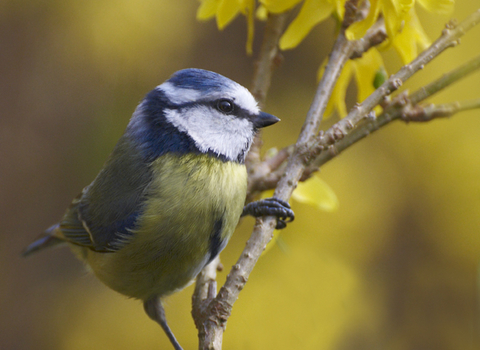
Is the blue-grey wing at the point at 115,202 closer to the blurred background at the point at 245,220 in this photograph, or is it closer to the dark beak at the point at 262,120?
the dark beak at the point at 262,120

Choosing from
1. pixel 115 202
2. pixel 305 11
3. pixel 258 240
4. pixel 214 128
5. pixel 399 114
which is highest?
pixel 305 11

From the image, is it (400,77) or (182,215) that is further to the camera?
(182,215)

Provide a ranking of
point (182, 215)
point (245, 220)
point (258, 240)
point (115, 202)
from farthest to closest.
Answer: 1. point (245, 220)
2. point (115, 202)
3. point (182, 215)
4. point (258, 240)

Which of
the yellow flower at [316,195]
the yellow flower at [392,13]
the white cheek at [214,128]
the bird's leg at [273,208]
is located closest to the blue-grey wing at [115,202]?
the white cheek at [214,128]

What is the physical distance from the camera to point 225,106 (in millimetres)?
920

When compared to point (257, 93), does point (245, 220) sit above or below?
below

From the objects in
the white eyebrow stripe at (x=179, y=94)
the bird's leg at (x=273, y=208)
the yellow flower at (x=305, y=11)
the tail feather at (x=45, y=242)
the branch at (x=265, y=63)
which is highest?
the yellow flower at (x=305, y=11)

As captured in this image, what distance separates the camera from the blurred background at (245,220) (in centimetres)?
172

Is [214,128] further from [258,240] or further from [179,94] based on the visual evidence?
[258,240]

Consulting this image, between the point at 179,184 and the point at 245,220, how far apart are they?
0.87 metres

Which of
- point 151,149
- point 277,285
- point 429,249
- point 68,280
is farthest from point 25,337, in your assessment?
point 429,249

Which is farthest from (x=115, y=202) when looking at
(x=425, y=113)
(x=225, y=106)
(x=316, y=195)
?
(x=425, y=113)

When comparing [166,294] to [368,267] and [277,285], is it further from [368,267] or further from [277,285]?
[368,267]

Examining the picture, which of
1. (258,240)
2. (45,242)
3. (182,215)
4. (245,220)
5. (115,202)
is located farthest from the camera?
(245,220)
